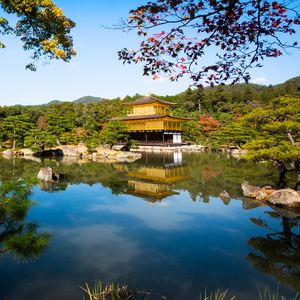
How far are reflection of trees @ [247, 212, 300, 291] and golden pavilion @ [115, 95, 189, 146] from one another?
27.4 metres

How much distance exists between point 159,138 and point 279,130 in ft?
86.7

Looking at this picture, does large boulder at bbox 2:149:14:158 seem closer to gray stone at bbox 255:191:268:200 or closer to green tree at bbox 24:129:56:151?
green tree at bbox 24:129:56:151

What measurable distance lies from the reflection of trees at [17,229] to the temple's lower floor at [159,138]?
31214 mm

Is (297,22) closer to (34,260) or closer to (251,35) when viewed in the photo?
(251,35)

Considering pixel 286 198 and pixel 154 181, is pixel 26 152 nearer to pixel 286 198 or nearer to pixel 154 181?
pixel 154 181

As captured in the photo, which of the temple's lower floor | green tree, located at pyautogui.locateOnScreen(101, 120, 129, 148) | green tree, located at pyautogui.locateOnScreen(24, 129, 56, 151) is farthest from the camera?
the temple's lower floor

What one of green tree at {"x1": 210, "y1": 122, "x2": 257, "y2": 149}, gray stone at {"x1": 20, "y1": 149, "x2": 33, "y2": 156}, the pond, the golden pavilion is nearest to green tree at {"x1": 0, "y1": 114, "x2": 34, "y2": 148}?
gray stone at {"x1": 20, "y1": 149, "x2": 33, "y2": 156}

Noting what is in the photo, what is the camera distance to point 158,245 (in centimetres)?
645

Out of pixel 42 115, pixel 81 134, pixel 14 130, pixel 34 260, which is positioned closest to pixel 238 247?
pixel 34 260

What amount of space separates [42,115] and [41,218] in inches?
1724

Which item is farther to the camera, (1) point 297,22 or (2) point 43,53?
(2) point 43,53

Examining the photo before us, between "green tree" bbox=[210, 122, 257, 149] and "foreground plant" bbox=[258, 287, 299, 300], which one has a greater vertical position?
"green tree" bbox=[210, 122, 257, 149]

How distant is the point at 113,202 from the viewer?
34.2 feet

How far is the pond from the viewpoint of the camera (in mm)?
4793
